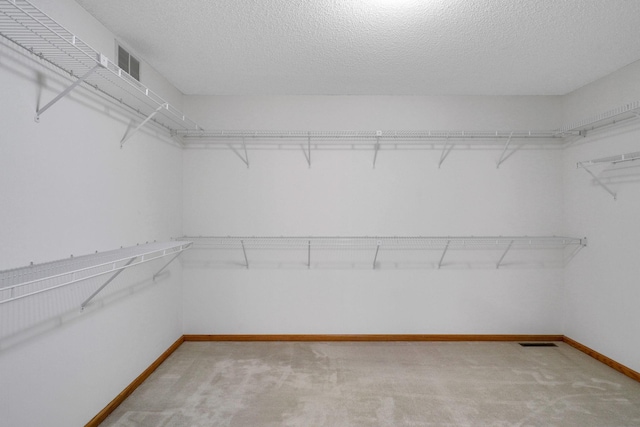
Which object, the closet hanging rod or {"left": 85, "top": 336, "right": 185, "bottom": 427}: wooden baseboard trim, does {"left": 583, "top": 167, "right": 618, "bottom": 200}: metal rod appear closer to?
the closet hanging rod

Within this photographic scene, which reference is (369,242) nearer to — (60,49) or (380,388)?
(380,388)

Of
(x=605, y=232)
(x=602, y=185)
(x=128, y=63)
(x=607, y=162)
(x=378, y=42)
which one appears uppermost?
(x=378, y=42)

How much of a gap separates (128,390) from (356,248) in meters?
2.20

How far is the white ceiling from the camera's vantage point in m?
1.95

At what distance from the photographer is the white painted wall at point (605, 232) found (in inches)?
106

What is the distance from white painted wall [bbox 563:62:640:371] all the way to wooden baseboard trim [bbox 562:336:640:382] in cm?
4

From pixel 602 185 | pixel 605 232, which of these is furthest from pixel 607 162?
pixel 605 232

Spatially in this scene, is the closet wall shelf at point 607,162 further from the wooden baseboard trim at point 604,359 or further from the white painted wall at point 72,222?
the white painted wall at point 72,222

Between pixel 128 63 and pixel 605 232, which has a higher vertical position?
pixel 128 63

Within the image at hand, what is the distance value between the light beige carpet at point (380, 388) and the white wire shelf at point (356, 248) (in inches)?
32.2

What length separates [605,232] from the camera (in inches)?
116

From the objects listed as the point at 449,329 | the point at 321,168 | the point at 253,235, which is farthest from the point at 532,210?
the point at 253,235

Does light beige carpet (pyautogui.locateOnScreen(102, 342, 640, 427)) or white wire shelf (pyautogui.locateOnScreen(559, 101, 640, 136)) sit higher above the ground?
white wire shelf (pyautogui.locateOnScreen(559, 101, 640, 136))

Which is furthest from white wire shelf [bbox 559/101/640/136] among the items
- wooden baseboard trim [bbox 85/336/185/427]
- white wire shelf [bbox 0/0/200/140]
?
wooden baseboard trim [bbox 85/336/185/427]
